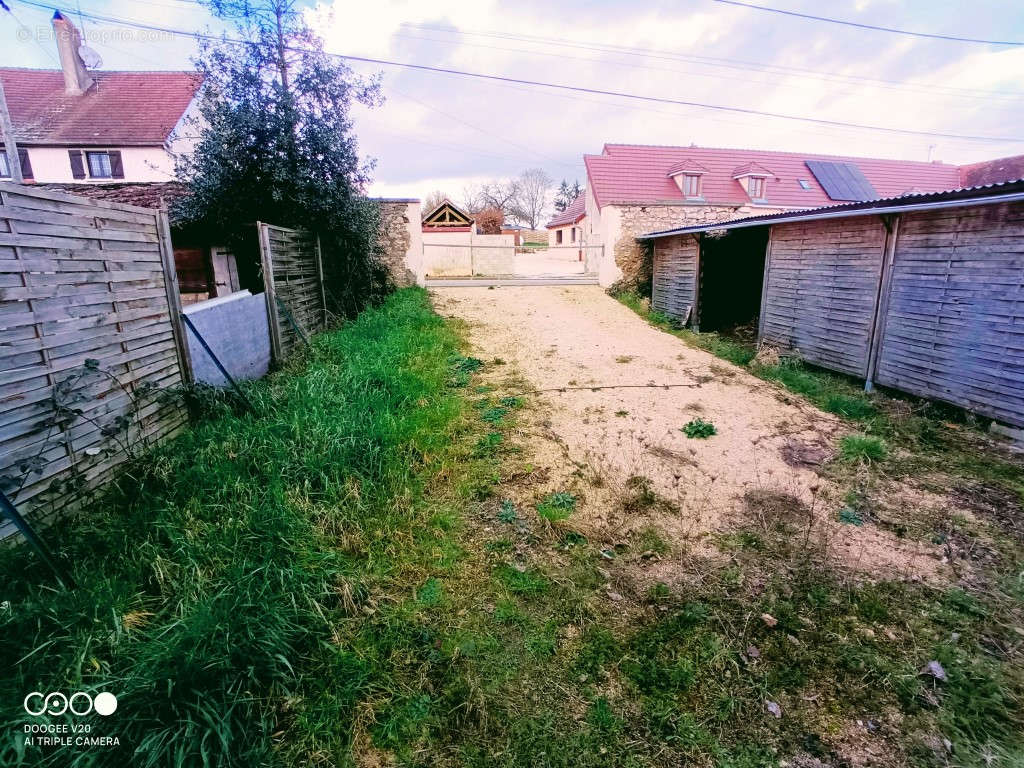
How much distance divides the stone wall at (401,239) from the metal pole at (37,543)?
39.3 ft

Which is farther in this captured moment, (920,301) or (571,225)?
(571,225)

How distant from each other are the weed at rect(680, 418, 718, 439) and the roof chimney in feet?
91.6

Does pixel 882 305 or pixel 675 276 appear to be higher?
pixel 675 276

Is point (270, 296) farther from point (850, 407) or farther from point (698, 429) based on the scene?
point (850, 407)

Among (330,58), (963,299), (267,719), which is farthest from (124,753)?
(330,58)

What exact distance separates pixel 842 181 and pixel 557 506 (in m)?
27.7

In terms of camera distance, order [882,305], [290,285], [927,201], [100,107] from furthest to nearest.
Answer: [100,107] < [290,285] < [882,305] < [927,201]

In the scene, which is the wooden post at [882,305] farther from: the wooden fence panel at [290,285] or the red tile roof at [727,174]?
the red tile roof at [727,174]

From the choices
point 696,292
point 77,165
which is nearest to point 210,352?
point 696,292

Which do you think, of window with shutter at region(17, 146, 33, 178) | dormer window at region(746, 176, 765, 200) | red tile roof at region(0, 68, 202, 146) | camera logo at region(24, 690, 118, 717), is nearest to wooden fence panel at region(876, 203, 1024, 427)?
camera logo at region(24, 690, 118, 717)

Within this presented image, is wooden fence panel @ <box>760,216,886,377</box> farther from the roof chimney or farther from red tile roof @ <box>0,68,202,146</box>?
the roof chimney

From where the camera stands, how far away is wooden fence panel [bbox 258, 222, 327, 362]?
6566mm

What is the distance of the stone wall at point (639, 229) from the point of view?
46.2 ft

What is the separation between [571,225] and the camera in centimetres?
3192
